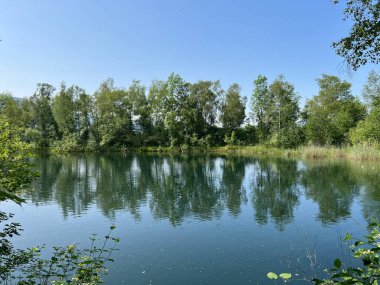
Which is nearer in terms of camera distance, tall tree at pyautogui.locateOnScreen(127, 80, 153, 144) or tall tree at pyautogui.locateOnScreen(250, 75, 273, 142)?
tall tree at pyautogui.locateOnScreen(250, 75, 273, 142)

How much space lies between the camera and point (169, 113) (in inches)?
2493

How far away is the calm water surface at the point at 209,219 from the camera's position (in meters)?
9.66

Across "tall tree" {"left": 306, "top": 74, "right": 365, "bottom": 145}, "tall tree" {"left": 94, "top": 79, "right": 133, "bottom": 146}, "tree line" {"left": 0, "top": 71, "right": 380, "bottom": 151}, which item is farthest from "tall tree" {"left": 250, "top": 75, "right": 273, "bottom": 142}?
"tall tree" {"left": 94, "top": 79, "right": 133, "bottom": 146}

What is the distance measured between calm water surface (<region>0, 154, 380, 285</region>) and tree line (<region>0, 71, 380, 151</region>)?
3024 centimetres

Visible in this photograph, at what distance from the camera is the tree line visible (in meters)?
56.0

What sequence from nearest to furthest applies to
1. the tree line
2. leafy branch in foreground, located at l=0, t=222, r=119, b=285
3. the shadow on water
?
leafy branch in foreground, located at l=0, t=222, r=119, b=285 → the shadow on water → the tree line

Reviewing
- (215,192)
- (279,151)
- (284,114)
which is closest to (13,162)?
A: (215,192)

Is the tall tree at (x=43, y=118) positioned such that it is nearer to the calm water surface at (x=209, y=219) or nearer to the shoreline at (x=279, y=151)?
the shoreline at (x=279, y=151)

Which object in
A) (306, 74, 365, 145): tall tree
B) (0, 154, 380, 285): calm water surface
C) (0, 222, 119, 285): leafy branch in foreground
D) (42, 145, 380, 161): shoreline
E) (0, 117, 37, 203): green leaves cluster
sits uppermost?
(306, 74, 365, 145): tall tree

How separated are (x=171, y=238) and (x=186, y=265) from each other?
2.78m

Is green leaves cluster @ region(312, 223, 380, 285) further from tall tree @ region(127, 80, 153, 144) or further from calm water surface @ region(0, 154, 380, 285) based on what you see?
tall tree @ region(127, 80, 153, 144)

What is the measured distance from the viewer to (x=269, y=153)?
2034 inches

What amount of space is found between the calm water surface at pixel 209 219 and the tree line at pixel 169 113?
99.2 feet

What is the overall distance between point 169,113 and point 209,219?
49.2m
